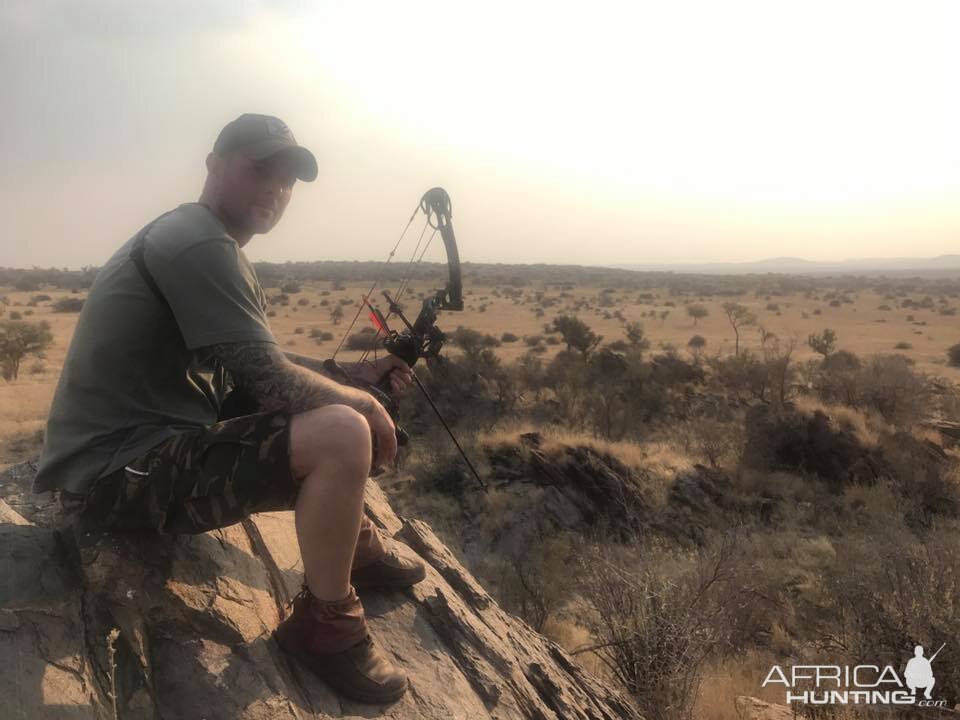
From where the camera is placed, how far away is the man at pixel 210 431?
2301 millimetres

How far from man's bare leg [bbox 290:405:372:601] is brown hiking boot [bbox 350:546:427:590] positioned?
915 mm

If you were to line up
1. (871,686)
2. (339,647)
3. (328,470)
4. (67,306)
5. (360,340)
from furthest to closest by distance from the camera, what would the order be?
(67,306) < (360,340) < (871,686) < (339,647) < (328,470)

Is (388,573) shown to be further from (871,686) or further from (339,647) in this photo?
(871,686)

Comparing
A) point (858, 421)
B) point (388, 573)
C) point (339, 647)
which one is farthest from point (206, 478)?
point (858, 421)

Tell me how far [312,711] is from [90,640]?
823 millimetres

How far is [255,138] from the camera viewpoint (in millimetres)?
2648

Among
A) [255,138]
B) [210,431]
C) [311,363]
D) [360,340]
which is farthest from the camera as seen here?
[360,340]

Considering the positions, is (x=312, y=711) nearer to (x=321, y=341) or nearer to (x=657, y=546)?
(x=657, y=546)

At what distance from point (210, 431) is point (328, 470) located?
0.49 metres

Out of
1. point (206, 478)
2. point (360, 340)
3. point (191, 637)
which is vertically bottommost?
point (360, 340)

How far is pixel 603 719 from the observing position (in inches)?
139

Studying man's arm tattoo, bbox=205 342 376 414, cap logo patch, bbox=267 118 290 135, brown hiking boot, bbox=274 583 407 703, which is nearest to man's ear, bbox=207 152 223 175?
cap logo patch, bbox=267 118 290 135

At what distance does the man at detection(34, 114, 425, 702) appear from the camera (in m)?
2.30

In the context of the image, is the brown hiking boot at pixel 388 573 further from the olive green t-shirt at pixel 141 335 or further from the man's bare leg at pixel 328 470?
the olive green t-shirt at pixel 141 335
